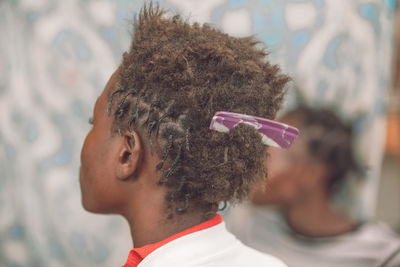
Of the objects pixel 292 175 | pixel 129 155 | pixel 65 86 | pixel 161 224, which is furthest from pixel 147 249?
pixel 292 175

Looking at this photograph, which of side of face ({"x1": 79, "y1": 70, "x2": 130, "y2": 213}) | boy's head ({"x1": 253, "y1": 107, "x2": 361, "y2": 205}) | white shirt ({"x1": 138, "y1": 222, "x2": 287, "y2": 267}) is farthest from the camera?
boy's head ({"x1": 253, "y1": 107, "x2": 361, "y2": 205})

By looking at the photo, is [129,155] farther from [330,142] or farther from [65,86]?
[330,142]

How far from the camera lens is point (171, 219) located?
938 mm

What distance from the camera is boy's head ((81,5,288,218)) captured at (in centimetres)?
89

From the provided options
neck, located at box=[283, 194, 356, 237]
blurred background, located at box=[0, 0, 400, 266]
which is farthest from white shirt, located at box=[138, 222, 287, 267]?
neck, located at box=[283, 194, 356, 237]

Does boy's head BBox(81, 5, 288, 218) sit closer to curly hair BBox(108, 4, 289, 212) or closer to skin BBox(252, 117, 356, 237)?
curly hair BBox(108, 4, 289, 212)

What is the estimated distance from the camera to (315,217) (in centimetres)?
209

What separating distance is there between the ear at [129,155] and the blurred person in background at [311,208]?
3.64 ft

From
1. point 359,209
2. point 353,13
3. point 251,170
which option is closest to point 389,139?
point 359,209

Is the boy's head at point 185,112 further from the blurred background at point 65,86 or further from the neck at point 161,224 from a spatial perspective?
the blurred background at point 65,86

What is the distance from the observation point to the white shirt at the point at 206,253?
85cm

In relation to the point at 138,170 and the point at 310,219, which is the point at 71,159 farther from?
the point at 310,219

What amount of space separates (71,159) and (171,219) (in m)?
0.62

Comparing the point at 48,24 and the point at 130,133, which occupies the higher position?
the point at 48,24
